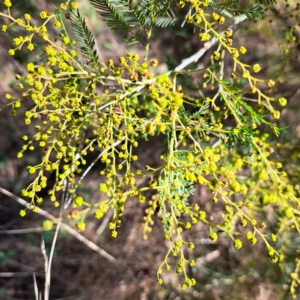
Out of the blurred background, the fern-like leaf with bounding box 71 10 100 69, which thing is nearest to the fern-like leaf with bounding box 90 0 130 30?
the fern-like leaf with bounding box 71 10 100 69

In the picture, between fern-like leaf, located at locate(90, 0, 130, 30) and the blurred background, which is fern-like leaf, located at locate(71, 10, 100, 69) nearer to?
fern-like leaf, located at locate(90, 0, 130, 30)

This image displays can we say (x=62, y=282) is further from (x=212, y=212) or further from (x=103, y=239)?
(x=212, y=212)

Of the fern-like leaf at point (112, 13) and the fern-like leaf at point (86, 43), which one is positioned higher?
the fern-like leaf at point (112, 13)

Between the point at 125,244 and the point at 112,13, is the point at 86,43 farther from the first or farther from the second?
the point at 125,244

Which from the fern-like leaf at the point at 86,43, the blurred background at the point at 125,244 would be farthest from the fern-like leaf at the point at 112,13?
the blurred background at the point at 125,244

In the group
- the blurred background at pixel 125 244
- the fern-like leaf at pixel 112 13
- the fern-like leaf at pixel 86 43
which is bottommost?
the blurred background at pixel 125 244

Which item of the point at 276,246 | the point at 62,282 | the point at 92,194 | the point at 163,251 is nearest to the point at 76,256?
the point at 62,282

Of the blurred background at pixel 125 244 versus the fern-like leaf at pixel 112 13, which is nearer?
the fern-like leaf at pixel 112 13

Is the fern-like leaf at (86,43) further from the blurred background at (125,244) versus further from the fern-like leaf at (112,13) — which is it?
the blurred background at (125,244)

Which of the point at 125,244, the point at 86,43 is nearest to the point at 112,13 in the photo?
the point at 86,43
